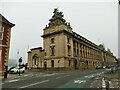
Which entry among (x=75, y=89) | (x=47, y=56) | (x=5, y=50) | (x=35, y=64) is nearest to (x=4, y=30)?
(x=5, y=50)

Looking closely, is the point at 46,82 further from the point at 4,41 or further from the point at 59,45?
the point at 59,45

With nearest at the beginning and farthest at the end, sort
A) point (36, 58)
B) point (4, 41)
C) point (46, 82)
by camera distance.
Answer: point (46, 82)
point (4, 41)
point (36, 58)

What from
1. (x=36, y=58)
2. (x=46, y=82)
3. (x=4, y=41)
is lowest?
(x=46, y=82)

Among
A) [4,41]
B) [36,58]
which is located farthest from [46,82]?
[36,58]

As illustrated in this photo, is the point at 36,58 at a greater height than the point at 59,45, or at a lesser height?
lesser

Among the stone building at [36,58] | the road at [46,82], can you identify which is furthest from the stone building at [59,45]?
the road at [46,82]

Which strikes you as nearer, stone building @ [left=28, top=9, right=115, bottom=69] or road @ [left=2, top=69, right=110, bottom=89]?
road @ [left=2, top=69, right=110, bottom=89]

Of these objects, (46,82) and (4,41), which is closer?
(46,82)

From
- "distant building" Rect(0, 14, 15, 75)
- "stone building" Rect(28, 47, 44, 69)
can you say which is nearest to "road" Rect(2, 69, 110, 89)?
"distant building" Rect(0, 14, 15, 75)

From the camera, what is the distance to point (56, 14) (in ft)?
201

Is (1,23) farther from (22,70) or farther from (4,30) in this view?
(22,70)

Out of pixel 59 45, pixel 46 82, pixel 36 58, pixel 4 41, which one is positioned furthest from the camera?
pixel 36 58

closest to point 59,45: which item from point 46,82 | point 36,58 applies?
point 36,58

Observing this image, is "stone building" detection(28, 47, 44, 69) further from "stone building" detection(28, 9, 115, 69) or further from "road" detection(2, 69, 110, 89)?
Answer: "road" detection(2, 69, 110, 89)
